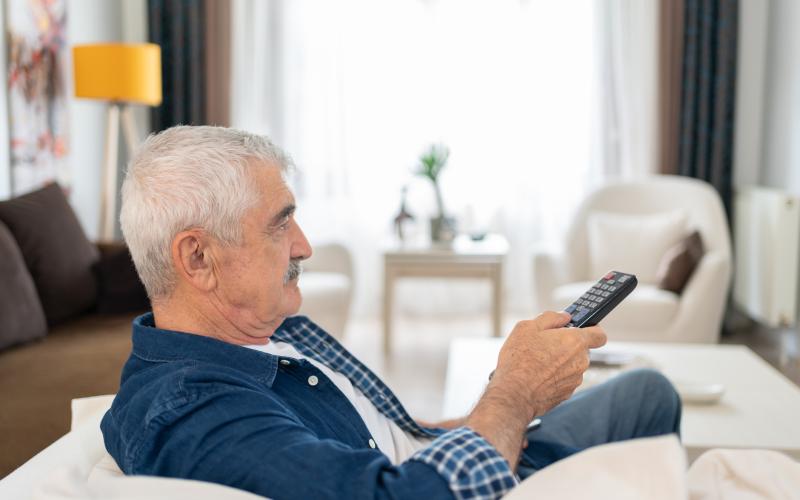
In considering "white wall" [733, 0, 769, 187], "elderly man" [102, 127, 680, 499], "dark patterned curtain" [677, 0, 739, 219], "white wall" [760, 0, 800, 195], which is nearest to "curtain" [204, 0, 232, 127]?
"dark patterned curtain" [677, 0, 739, 219]

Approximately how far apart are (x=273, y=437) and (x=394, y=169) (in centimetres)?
443

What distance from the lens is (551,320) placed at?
1.30 metres

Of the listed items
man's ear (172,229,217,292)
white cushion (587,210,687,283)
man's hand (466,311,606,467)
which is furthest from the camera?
white cushion (587,210,687,283)

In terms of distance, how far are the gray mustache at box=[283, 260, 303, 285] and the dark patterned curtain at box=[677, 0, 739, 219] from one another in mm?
4020

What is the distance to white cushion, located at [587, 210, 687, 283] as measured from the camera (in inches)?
166

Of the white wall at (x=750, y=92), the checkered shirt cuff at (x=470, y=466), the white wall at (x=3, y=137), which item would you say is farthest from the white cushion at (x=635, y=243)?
the checkered shirt cuff at (x=470, y=466)

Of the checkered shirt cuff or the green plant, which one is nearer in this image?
the checkered shirt cuff

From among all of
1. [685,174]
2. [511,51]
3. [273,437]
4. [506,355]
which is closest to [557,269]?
[685,174]

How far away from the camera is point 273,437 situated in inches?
40.4

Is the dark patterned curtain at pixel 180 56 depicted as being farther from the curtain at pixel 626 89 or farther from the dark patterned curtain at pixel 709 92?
the dark patterned curtain at pixel 709 92

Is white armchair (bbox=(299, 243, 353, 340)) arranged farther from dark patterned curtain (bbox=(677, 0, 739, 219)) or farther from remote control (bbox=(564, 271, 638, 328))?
remote control (bbox=(564, 271, 638, 328))

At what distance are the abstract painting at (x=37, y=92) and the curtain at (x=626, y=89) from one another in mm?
2813

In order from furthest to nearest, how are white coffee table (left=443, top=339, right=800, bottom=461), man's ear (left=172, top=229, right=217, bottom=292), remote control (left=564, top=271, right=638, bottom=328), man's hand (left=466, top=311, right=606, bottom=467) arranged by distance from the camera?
white coffee table (left=443, top=339, right=800, bottom=461) < remote control (left=564, top=271, right=638, bottom=328) < man's ear (left=172, top=229, right=217, bottom=292) < man's hand (left=466, top=311, right=606, bottom=467)

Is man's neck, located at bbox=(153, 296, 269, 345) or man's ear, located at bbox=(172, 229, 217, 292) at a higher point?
man's ear, located at bbox=(172, 229, 217, 292)
